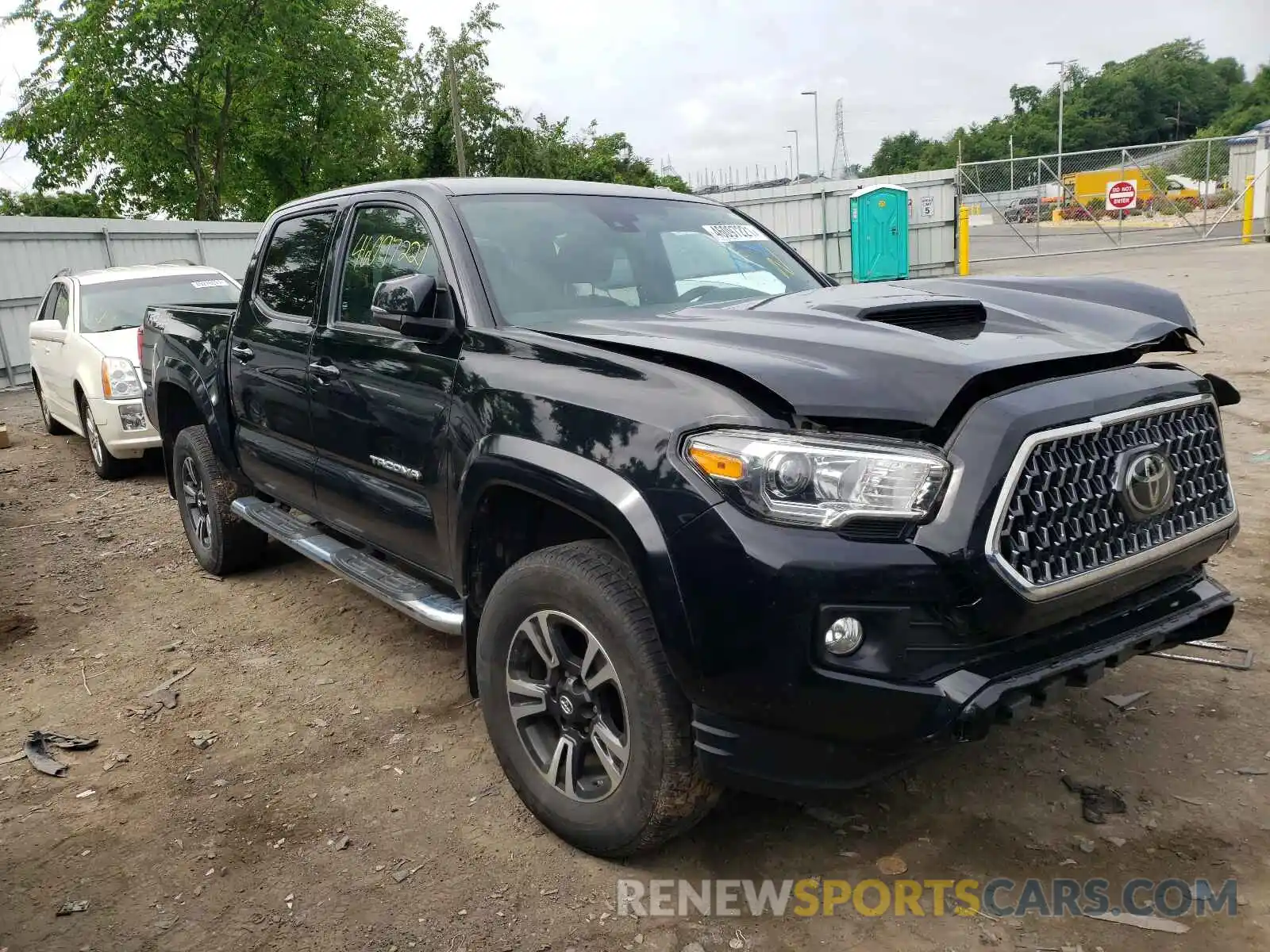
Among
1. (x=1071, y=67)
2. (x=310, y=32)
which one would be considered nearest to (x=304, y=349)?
(x=310, y=32)

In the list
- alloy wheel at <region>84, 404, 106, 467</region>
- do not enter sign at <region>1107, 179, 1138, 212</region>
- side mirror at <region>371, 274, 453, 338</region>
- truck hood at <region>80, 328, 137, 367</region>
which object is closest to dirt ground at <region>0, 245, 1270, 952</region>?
side mirror at <region>371, 274, 453, 338</region>

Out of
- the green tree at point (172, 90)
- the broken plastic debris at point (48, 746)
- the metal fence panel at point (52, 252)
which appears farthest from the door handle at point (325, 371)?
the green tree at point (172, 90)

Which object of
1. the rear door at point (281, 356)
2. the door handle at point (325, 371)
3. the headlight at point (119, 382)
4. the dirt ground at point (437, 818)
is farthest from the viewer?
the headlight at point (119, 382)

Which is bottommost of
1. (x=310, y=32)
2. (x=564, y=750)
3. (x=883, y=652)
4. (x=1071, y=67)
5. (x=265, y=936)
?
(x=265, y=936)

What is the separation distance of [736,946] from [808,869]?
36 centimetres

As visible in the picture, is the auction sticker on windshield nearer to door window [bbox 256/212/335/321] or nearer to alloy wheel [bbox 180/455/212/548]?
door window [bbox 256/212/335/321]

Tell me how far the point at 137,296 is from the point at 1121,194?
22970 mm

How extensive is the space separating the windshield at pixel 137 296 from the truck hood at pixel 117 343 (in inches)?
6.2

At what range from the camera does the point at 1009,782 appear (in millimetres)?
3004

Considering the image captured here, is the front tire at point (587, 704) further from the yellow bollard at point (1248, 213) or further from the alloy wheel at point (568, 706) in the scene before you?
the yellow bollard at point (1248, 213)

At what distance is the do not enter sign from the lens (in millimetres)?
24031

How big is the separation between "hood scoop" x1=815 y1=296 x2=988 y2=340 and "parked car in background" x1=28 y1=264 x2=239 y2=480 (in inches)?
238

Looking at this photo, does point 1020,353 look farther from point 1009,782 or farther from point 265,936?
point 265,936

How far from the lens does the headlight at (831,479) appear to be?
2.14 metres
